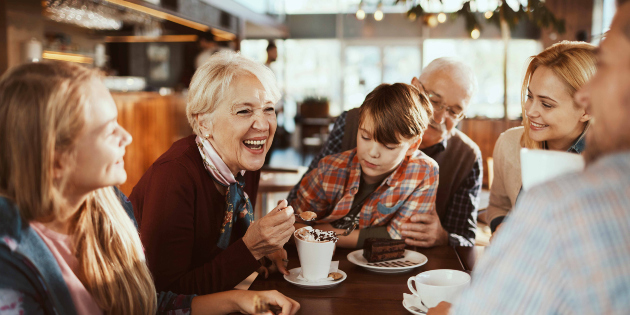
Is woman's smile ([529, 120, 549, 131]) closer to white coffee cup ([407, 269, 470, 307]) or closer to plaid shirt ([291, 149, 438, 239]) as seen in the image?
plaid shirt ([291, 149, 438, 239])

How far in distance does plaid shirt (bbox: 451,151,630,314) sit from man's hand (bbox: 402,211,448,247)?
119 cm

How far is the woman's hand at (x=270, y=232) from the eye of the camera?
1347 mm

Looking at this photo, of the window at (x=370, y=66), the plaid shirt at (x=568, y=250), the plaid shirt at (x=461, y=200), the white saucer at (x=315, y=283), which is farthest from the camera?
the window at (x=370, y=66)

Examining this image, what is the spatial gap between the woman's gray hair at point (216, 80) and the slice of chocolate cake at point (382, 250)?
58cm

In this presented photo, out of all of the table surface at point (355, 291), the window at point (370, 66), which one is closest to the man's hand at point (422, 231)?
the table surface at point (355, 291)

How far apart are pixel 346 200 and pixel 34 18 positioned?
6.63 m

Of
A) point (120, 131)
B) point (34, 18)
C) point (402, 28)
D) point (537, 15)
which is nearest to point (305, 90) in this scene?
point (402, 28)

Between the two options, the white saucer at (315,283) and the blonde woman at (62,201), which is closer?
the blonde woman at (62,201)

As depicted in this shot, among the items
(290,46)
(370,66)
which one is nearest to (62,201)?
(370,66)

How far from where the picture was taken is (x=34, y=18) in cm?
674

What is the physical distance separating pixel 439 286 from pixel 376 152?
30.9 inches

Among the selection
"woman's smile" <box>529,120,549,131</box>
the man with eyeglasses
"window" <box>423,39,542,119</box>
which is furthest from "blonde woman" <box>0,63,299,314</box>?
"window" <box>423,39,542,119</box>

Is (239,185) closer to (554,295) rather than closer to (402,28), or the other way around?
(554,295)

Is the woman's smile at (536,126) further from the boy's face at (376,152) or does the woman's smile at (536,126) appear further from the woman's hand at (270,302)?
the woman's hand at (270,302)
